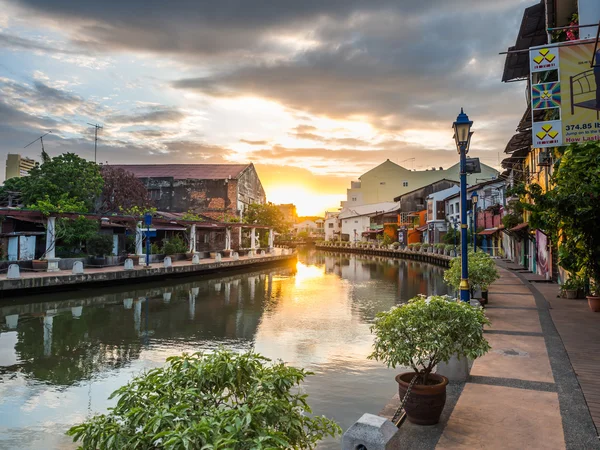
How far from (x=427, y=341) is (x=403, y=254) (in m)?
50.1

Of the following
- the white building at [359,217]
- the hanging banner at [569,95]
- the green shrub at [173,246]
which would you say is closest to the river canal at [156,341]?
the hanging banner at [569,95]

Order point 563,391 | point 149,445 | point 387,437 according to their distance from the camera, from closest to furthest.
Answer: point 149,445 < point 387,437 < point 563,391

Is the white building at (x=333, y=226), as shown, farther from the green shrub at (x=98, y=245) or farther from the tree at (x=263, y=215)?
the green shrub at (x=98, y=245)

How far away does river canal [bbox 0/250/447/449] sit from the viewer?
7371 mm

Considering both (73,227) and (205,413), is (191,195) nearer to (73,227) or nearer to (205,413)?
(73,227)

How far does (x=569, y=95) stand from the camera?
292 inches

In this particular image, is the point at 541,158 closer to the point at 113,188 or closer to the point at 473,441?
the point at 473,441

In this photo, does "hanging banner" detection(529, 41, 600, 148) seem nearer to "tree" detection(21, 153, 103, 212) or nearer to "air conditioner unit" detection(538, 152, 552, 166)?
"air conditioner unit" detection(538, 152, 552, 166)

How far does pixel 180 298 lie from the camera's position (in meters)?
20.3

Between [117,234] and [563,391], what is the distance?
3079cm

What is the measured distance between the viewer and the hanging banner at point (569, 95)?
7246mm

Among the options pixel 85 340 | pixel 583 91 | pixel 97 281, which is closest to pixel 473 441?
pixel 583 91

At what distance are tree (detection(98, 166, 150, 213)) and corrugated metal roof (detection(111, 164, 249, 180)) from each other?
1186 centimetres

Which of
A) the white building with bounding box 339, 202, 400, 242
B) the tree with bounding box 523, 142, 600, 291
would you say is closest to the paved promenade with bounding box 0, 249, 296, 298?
the tree with bounding box 523, 142, 600, 291
